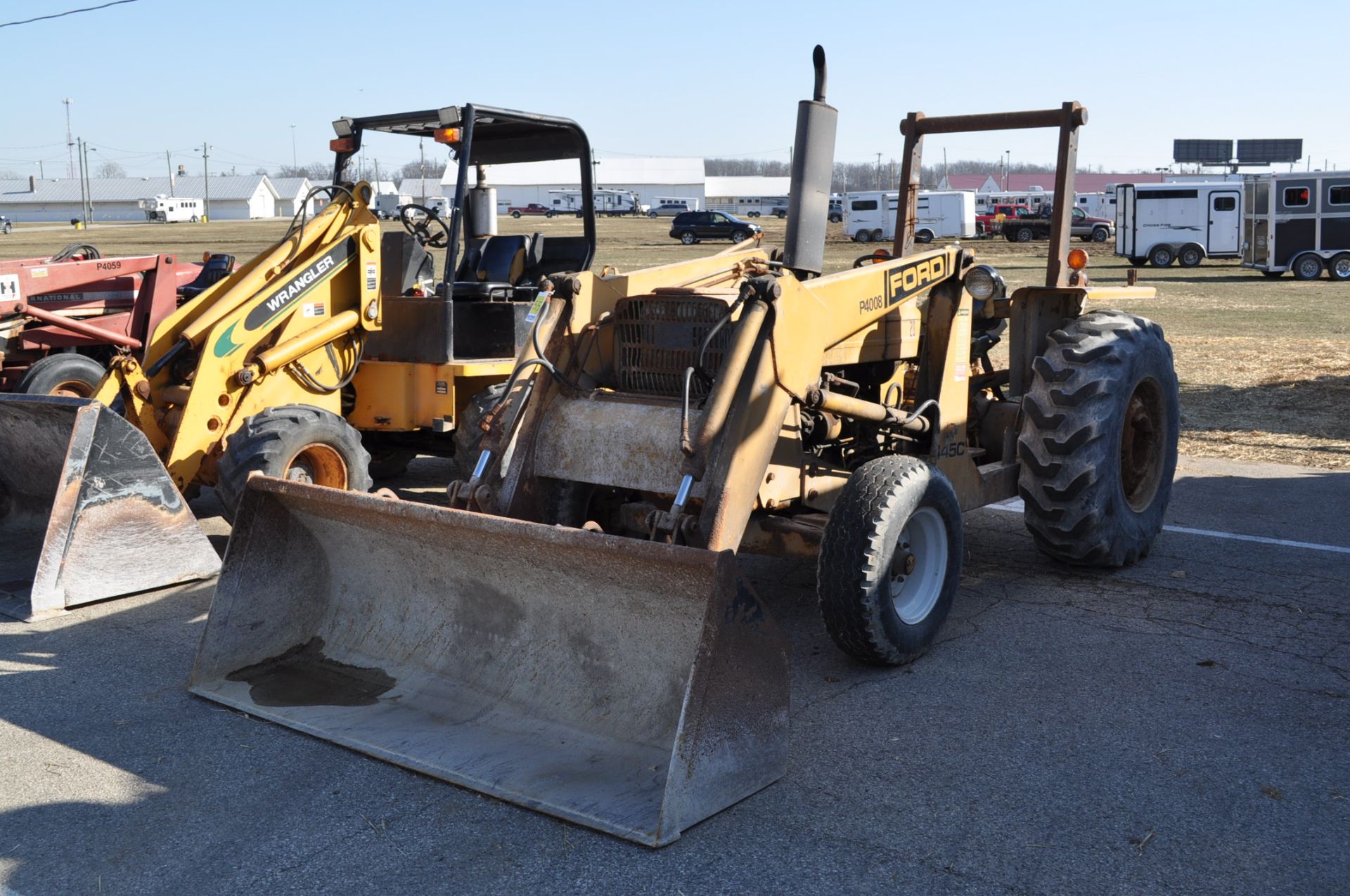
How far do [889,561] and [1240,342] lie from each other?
15.8 m

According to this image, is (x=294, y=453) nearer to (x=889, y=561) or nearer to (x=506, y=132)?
(x=506, y=132)

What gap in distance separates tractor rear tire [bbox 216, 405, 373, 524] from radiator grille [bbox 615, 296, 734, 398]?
2108 mm

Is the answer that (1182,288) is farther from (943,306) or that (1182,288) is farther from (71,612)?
(71,612)

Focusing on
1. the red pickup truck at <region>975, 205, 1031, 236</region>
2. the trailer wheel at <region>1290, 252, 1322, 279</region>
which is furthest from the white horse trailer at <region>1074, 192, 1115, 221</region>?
the trailer wheel at <region>1290, 252, 1322, 279</region>

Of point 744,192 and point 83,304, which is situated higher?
point 744,192

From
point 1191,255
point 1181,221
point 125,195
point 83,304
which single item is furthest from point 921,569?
point 125,195

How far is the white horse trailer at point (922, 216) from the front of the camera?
2036 inches

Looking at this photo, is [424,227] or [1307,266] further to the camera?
[1307,266]

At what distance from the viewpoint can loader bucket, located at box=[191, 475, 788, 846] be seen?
13.7ft

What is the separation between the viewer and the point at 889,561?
5.20m

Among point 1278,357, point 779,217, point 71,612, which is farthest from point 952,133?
point 779,217

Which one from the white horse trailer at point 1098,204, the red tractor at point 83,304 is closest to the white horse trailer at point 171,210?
the white horse trailer at point 1098,204

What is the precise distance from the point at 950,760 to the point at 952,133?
438 centimetres

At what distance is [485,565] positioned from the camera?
5051 millimetres
